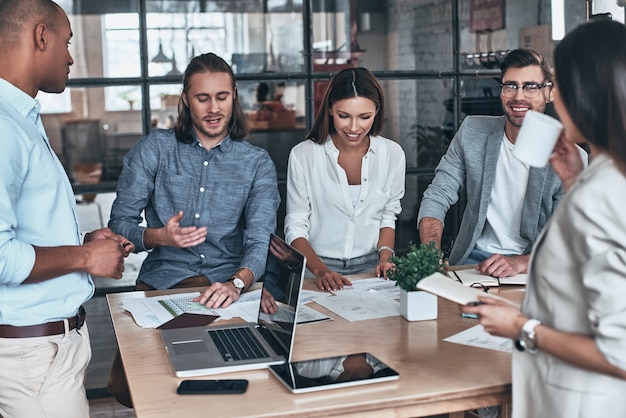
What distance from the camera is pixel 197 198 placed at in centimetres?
323

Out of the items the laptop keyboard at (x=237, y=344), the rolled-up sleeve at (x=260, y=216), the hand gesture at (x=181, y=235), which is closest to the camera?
the laptop keyboard at (x=237, y=344)

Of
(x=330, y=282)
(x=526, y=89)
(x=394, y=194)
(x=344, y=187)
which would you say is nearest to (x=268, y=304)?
(x=330, y=282)

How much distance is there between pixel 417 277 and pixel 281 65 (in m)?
2.02

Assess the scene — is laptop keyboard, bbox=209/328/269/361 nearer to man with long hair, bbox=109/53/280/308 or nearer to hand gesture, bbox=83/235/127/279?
hand gesture, bbox=83/235/127/279

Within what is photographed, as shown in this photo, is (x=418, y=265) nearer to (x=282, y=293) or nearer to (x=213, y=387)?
(x=282, y=293)

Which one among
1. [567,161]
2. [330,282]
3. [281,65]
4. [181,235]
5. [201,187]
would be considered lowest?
[330,282]

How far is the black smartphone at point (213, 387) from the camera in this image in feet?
6.28

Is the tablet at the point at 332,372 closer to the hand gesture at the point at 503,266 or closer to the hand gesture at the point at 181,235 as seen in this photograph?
the hand gesture at the point at 181,235

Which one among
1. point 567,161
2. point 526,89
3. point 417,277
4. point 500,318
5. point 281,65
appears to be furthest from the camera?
point 281,65

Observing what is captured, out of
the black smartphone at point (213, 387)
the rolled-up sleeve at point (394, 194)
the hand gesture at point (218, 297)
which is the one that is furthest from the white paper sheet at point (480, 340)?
the rolled-up sleeve at point (394, 194)

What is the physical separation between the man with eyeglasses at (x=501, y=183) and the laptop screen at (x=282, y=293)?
43.3 inches

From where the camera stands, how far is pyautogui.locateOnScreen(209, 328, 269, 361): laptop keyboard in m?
2.15

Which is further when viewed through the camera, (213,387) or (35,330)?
(35,330)

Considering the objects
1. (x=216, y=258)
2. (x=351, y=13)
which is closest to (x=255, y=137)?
(x=351, y=13)
